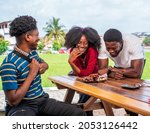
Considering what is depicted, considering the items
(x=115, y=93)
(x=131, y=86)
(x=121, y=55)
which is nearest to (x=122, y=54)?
(x=121, y=55)

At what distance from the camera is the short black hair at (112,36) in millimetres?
2986

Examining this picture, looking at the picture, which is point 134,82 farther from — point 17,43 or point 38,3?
point 38,3

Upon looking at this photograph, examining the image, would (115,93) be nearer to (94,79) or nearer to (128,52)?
(94,79)

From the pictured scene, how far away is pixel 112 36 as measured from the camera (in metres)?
3.00

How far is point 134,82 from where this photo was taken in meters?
2.80

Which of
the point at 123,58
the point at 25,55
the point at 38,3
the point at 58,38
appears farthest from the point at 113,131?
the point at 58,38

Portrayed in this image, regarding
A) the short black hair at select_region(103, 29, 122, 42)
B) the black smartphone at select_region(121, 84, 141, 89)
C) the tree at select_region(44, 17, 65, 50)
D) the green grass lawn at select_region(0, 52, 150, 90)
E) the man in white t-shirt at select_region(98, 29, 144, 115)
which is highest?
the short black hair at select_region(103, 29, 122, 42)

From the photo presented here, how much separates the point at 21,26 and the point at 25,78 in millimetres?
362

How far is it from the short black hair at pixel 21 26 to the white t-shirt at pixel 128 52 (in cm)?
107

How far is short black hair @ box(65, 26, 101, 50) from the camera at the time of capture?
3.29 meters

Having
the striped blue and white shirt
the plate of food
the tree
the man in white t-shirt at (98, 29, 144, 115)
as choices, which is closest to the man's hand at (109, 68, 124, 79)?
the man in white t-shirt at (98, 29, 144, 115)

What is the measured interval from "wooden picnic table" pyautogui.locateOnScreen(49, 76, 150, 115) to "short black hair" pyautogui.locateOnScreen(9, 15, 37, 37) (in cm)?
64

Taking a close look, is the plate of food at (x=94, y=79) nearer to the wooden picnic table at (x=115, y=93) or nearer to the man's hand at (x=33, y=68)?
the wooden picnic table at (x=115, y=93)

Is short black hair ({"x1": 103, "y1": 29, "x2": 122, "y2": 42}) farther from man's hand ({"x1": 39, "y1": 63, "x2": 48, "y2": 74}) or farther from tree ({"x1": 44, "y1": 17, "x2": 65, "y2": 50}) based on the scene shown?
tree ({"x1": 44, "y1": 17, "x2": 65, "y2": 50})
